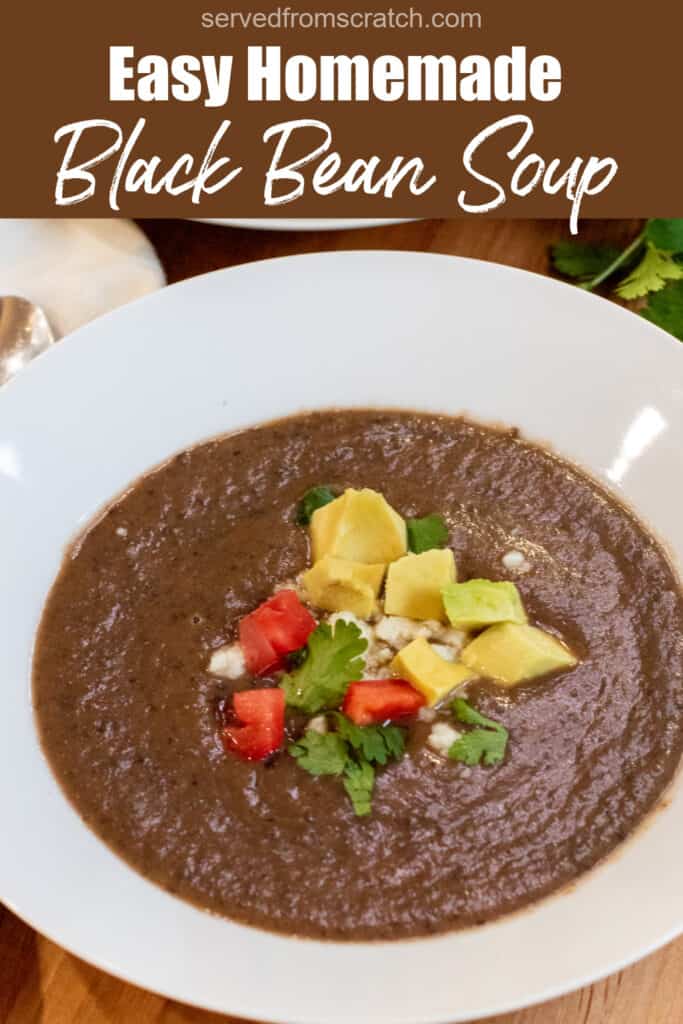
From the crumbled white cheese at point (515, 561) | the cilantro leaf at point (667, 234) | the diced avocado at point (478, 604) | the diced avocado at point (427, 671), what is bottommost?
the diced avocado at point (427, 671)

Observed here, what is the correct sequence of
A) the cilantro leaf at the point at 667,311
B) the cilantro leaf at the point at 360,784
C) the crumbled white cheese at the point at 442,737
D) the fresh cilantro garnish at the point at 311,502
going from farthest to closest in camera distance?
the cilantro leaf at the point at 667,311 → the fresh cilantro garnish at the point at 311,502 → the crumbled white cheese at the point at 442,737 → the cilantro leaf at the point at 360,784

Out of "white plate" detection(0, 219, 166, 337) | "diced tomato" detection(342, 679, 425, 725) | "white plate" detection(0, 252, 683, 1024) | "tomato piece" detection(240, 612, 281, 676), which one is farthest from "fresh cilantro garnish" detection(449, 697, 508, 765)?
"white plate" detection(0, 219, 166, 337)

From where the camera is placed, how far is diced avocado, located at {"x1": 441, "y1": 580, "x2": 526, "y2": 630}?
10.4 feet

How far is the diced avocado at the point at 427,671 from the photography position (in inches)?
122

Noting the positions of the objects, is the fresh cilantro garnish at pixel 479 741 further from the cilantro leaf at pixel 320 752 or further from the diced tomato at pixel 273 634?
the diced tomato at pixel 273 634

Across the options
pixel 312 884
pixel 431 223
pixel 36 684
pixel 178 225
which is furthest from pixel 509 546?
pixel 178 225

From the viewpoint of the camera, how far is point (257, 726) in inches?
120

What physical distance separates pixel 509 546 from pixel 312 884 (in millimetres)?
1187

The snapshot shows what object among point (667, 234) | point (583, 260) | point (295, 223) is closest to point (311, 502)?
point (295, 223)

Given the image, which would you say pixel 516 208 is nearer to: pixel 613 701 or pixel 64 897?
pixel 613 701

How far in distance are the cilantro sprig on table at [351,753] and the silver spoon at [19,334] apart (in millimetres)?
1930

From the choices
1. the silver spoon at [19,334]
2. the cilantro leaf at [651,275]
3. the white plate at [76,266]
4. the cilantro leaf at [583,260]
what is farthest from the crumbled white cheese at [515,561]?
the silver spoon at [19,334]

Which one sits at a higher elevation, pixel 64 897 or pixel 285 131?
pixel 285 131

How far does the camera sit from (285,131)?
13.5 ft
